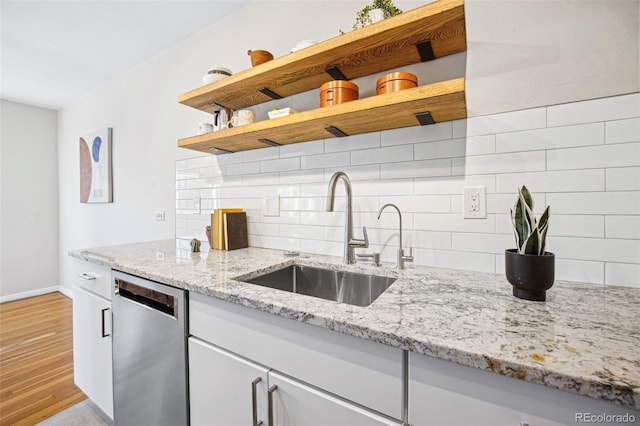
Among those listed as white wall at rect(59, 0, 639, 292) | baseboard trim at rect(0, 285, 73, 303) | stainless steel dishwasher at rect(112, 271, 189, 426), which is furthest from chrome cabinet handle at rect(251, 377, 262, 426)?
baseboard trim at rect(0, 285, 73, 303)

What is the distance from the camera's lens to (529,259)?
2.47 feet

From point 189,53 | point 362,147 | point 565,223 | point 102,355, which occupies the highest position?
point 189,53

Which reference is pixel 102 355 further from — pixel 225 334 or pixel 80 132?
pixel 80 132

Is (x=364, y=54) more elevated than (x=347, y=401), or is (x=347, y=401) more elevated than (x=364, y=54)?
(x=364, y=54)

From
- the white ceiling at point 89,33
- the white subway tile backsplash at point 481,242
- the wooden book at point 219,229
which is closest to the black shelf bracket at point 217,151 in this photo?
the wooden book at point 219,229

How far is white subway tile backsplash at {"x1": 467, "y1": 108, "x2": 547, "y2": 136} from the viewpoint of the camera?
3.34ft

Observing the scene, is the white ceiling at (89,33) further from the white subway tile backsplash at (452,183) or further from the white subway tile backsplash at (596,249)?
the white subway tile backsplash at (596,249)

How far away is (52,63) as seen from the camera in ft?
8.38

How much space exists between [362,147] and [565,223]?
0.84m

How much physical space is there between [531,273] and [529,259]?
0.04 meters

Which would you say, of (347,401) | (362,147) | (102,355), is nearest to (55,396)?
(102,355)

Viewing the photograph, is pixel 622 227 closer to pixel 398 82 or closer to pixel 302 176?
pixel 398 82

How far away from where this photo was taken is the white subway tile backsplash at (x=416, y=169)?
1.18 meters

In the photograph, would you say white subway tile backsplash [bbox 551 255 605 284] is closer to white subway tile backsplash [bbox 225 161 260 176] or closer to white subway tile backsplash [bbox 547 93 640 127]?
white subway tile backsplash [bbox 547 93 640 127]
